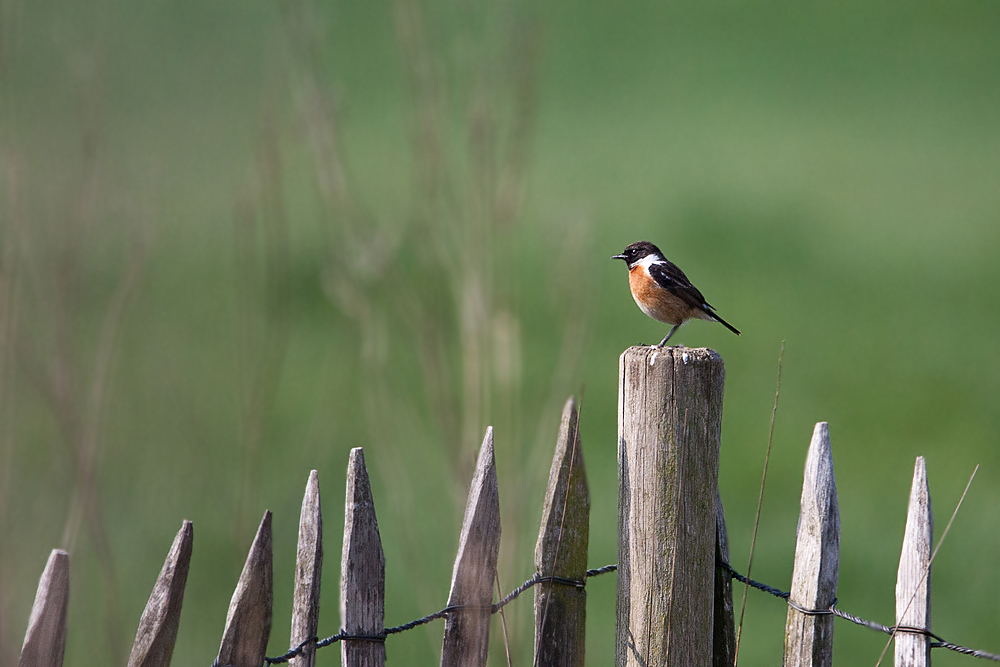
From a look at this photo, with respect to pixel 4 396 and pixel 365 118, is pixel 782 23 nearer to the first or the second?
pixel 365 118

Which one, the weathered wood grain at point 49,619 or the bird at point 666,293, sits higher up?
the bird at point 666,293

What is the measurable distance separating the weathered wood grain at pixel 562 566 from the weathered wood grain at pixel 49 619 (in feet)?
3.08

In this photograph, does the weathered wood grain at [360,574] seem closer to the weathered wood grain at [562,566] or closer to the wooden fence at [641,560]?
the wooden fence at [641,560]

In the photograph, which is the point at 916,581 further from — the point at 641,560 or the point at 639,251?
the point at 639,251

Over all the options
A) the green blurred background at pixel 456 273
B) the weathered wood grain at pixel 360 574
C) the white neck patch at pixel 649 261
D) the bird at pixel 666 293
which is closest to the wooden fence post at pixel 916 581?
the green blurred background at pixel 456 273

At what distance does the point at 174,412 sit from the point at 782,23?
9.10m

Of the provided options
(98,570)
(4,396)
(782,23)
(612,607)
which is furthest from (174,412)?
(782,23)

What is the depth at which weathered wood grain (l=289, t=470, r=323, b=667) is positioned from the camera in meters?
1.83

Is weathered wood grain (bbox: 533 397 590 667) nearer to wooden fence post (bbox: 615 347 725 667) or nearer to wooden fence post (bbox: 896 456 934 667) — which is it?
wooden fence post (bbox: 615 347 725 667)

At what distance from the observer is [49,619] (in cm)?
173

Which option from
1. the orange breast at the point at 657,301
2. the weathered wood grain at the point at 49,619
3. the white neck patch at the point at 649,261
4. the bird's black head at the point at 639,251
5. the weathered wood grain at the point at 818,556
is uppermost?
the bird's black head at the point at 639,251

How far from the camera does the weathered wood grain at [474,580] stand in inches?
75.9

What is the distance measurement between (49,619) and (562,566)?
40.0 inches

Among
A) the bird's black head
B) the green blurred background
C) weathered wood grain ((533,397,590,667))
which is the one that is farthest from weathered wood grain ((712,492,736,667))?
the bird's black head
